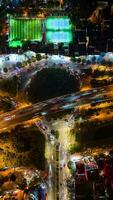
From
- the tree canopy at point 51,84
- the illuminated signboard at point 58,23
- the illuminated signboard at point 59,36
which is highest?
the illuminated signboard at point 58,23

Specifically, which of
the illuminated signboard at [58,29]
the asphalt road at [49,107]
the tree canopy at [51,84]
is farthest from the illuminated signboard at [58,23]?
the asphalt road at [49,107]

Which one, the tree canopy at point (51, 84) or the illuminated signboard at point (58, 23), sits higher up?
the illuminated signboard at point (58, 23)

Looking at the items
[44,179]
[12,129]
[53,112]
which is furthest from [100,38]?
[44,179]

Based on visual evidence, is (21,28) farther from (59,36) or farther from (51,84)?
(51,84)

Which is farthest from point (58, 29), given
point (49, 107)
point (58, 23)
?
point (49, 107)

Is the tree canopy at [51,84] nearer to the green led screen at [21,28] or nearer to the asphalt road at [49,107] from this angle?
the asphalt road at [49,107]

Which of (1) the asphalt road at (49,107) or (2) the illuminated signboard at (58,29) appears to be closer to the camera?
(1) the asphalt road at (49,107)

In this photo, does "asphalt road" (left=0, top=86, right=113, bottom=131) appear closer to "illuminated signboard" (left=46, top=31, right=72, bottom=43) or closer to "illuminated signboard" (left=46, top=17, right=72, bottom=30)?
"illuminated signboard" (left=46, top=31, right=72, bottom=43)
